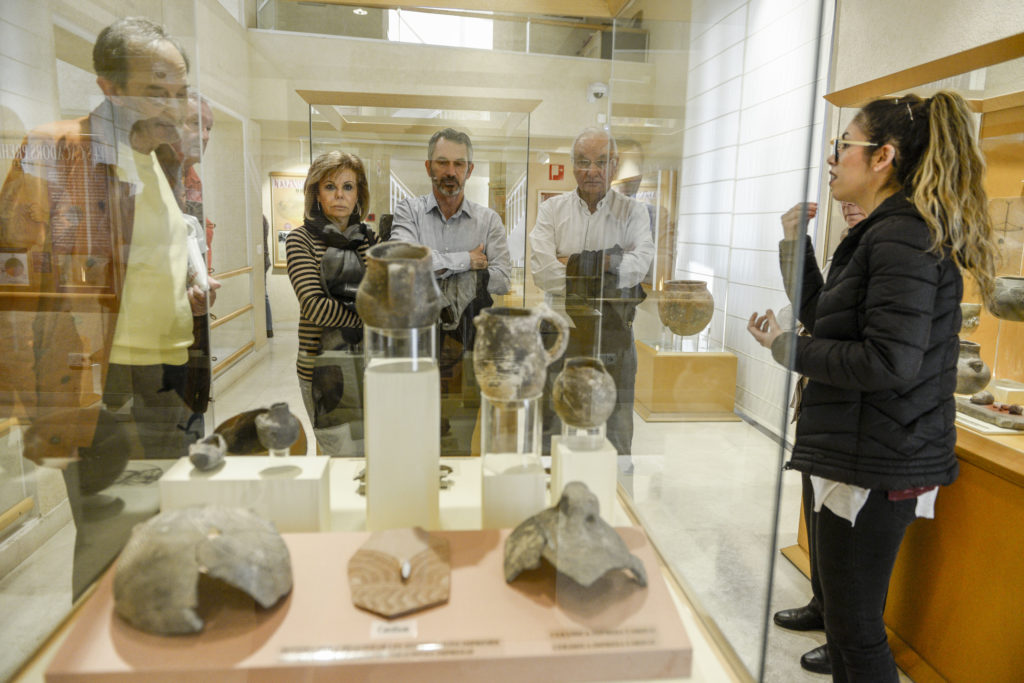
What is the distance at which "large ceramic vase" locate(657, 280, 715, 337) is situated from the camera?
5.34 feet

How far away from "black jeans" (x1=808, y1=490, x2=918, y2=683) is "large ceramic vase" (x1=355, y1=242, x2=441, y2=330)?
1.11 m

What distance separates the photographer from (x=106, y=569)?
1069 millimetres

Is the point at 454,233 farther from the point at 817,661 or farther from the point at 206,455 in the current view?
the point at 817,661

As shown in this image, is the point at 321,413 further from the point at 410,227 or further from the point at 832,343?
the point at 832,343

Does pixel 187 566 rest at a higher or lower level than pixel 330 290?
lower

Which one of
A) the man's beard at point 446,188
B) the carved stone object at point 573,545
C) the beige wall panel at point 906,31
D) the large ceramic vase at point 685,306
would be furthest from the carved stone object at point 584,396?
the beige wall panel at point 906,31

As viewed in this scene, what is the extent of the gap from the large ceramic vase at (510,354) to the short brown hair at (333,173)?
1.85 ft

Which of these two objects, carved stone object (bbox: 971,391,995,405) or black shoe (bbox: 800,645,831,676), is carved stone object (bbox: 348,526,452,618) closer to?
black shoe (bbox: 800,645,831,676)

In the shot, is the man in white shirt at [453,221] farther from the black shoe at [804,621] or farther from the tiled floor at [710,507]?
the black shoe at [804,621]

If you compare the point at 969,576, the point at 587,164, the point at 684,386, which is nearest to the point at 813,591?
the point at 969,576

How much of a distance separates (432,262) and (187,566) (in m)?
0.66

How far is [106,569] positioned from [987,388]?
107 inches

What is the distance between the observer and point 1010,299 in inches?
81.9

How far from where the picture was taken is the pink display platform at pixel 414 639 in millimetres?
852
